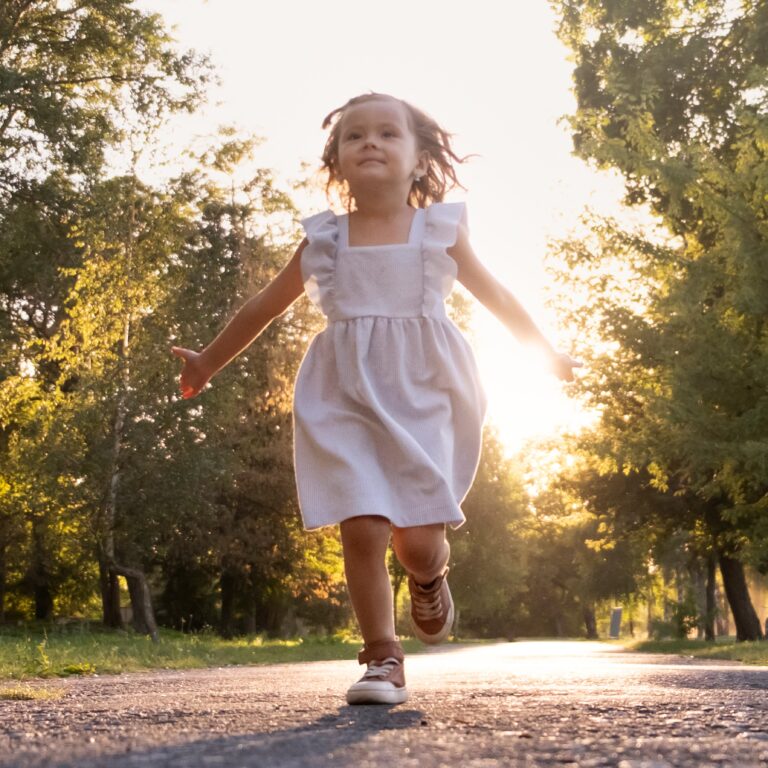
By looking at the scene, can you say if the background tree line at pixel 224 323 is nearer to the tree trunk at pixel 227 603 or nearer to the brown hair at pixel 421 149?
the tree trunk at pixel 227 603

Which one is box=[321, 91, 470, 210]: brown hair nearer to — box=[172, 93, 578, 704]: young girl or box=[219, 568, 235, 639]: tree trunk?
box=[172, 93, 578, 704]: young girl

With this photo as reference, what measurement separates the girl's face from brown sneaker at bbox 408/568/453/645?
1.47 meters

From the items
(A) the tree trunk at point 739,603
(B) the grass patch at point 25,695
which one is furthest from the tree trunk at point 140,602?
(B) the grass patch at point 25,695

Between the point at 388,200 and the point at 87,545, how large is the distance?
16406 millimetres

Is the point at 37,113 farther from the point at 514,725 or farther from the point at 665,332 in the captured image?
the point at 514,725

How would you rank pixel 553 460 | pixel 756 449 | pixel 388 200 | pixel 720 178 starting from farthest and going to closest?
pixel 553 460, pixel 720 178, pixel 756 449, pixel 388 200

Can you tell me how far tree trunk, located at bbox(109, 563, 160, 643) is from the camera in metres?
20.9

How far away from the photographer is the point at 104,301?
60.1 ft

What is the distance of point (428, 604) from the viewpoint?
4.23 meters

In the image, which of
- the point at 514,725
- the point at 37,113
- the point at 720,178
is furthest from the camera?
the point at 37,113

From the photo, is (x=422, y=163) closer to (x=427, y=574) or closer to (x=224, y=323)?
(x=427, y=574)

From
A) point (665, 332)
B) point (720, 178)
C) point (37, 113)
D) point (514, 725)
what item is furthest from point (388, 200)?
point (37, 113)

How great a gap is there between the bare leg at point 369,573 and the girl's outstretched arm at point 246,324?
1036mm

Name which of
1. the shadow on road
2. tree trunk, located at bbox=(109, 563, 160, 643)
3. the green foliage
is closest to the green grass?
tree trunk, located at bbox=(109, 563, 160, 643)
